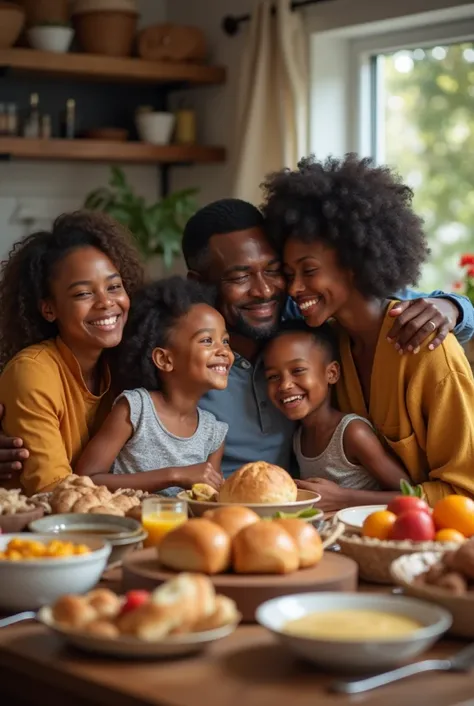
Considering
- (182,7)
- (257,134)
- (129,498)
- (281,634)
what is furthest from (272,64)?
(281,634)

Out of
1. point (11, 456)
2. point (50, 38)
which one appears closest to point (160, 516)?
point (11, 456)

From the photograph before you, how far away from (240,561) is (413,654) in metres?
0.35

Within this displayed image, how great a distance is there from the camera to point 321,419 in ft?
9.68

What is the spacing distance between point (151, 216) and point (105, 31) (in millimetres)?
868

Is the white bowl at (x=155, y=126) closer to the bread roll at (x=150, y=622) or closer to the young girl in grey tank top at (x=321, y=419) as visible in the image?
the young girl in grey tank top at (x=321, y=419)

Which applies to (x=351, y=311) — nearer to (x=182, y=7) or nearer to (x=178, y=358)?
(x=178, y=358)

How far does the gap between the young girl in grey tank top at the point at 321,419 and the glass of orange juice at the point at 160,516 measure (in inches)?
35.7

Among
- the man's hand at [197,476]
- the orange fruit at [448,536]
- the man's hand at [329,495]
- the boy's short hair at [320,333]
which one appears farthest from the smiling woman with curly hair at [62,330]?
the orange fruit at [448,536]

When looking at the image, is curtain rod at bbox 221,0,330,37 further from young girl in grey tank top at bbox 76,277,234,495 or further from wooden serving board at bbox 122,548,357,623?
wooden serving board at bbox 122,548,357,623

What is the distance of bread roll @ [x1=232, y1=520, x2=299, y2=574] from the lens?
1.71m

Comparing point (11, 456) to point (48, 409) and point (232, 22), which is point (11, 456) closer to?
point (48, 409)

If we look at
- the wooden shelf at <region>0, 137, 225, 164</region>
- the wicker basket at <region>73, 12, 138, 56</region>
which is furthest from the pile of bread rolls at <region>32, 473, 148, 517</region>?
the wicker basket at <region>73, 12, 138, 56</region>

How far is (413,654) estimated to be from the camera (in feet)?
4.78

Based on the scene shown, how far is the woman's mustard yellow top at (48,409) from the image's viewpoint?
272cm
